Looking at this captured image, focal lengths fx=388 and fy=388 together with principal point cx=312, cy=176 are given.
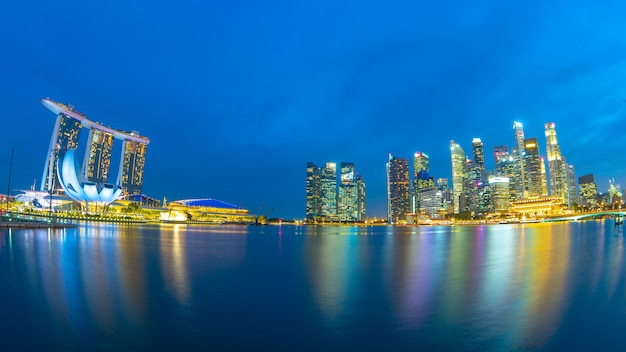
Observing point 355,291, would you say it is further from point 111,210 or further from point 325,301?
point 111,210

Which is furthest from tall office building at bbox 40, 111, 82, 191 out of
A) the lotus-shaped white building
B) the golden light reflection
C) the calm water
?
the calm water

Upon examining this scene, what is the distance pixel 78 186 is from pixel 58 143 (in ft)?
151

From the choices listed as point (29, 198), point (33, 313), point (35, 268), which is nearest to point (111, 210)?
→ point (29, 198)

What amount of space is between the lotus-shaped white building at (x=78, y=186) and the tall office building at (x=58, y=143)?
742 inches

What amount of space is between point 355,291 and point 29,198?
169581mm

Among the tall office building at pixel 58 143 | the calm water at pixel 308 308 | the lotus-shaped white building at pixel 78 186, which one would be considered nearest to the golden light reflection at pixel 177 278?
the calm water at pixel 308 308

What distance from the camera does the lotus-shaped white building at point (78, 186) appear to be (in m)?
123

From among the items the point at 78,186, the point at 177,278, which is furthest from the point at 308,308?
the point at 78,186

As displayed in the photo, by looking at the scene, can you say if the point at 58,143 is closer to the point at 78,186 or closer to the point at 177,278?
the point at 78,186

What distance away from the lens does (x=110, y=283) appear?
51.7 ft

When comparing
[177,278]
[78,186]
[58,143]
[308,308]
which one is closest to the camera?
[308,308]

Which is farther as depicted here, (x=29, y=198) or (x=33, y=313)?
(x=29, y=198)

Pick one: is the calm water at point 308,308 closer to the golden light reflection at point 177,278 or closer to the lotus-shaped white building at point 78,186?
the golden light reflection at point 177,278

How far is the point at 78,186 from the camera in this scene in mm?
127125
